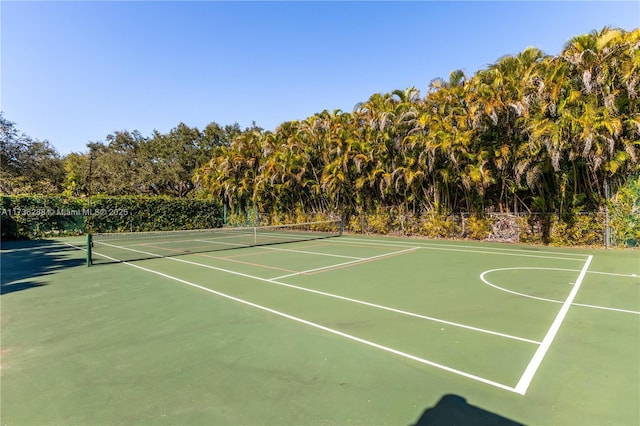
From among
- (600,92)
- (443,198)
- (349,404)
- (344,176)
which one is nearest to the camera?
(349,404)

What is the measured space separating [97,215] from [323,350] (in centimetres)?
2555

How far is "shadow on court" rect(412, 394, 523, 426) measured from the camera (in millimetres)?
2811

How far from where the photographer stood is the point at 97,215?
79.2ft

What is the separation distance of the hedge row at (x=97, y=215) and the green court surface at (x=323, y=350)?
16661 mm

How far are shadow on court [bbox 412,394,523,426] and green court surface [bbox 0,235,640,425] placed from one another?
0.6 inches

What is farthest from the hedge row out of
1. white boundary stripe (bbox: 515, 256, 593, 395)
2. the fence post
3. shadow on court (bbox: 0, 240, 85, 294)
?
the fence post

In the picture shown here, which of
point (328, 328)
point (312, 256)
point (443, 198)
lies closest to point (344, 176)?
point (443, 198)

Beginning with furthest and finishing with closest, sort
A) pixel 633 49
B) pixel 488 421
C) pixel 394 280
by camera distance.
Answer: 1. pixel 633 49
2. pixel 394 280
3. pixel 488 421

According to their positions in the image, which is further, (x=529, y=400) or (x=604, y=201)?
(x=604, y=201)

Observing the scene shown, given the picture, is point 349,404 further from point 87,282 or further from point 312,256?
point 312,256

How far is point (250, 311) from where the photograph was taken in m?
5.89

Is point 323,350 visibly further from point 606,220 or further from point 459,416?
point 606,220

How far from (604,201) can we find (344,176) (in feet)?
41.8

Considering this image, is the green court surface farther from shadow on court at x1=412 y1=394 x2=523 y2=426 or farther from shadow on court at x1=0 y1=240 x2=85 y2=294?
shadow on court at x1=0 y1=240 x2=85 y2=294
